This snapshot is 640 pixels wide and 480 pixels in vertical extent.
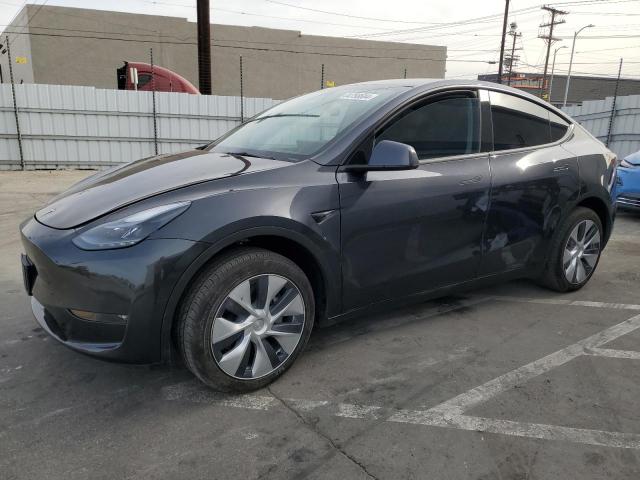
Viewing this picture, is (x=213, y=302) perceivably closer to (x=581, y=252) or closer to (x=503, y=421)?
(x=503, y=421)

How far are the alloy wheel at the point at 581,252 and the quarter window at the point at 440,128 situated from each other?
4.19 feet

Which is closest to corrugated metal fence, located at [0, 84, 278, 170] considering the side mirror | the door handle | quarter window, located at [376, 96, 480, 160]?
quarter window, located at [376, 96, 480, 160]

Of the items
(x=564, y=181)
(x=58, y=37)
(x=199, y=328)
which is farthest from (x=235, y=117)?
(x=58, y=37)

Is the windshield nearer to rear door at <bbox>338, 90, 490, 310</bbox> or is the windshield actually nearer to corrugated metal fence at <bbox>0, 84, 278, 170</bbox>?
rear door at <bbox>338, 90, 490, 310</bbox>

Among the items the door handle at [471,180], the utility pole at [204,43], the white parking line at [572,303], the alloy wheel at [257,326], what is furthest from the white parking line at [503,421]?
the utility pole at [204,43]

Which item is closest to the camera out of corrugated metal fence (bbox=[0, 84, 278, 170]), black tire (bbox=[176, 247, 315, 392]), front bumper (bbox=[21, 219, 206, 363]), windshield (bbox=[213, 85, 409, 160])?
front bumper (bbox=[21, 219, 206, 363])

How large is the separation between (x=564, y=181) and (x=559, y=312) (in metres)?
0.98

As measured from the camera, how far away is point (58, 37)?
28.4m

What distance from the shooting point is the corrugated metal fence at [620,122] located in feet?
37.4

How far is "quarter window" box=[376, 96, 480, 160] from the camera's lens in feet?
10.0

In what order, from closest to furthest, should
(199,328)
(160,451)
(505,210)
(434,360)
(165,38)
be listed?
(160,451), (199,328), (434,360), (505,210), (165,38)

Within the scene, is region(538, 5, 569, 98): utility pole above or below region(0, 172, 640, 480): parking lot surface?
above

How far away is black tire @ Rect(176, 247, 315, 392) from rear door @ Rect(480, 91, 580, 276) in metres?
1.62

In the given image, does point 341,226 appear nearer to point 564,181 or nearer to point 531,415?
point 531,415
